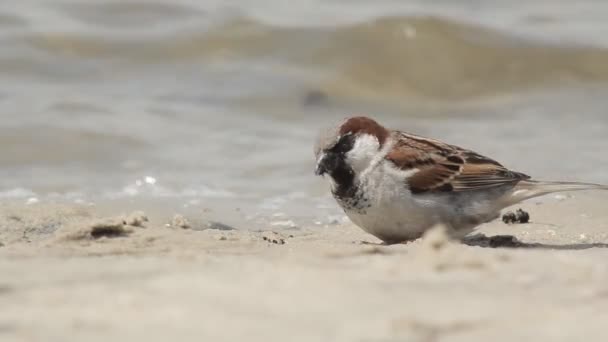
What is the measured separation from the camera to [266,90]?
1173 cm

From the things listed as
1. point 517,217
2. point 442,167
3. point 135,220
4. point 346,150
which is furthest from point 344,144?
point 517,217

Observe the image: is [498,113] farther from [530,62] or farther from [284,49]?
[284,49]

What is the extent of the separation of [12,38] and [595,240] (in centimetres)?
833

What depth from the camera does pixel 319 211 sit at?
7672 millimetres

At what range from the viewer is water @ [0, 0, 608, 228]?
8.80m

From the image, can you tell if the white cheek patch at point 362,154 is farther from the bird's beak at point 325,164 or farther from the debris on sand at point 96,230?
the debris on sand at point 96,230

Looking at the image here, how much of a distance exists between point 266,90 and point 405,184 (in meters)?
6.22

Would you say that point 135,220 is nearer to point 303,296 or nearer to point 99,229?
point 99,229

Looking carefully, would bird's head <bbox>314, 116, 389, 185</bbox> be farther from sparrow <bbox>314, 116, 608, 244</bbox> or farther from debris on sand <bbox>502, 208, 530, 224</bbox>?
debris on sand <bbox>502, 208, 530, 224</bbox>

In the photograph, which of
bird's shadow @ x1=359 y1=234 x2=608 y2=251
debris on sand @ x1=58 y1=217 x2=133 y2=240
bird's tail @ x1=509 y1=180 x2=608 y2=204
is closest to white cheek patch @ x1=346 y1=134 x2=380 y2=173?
bird's shadow @ x1=359 y1=234 x2=608 y2=251

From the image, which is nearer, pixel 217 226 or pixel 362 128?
pixel 362 128

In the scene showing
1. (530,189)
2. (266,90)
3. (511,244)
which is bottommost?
(511,244)

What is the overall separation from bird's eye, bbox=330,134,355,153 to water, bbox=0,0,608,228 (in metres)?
1.61

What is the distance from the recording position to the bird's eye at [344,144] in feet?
18.7
